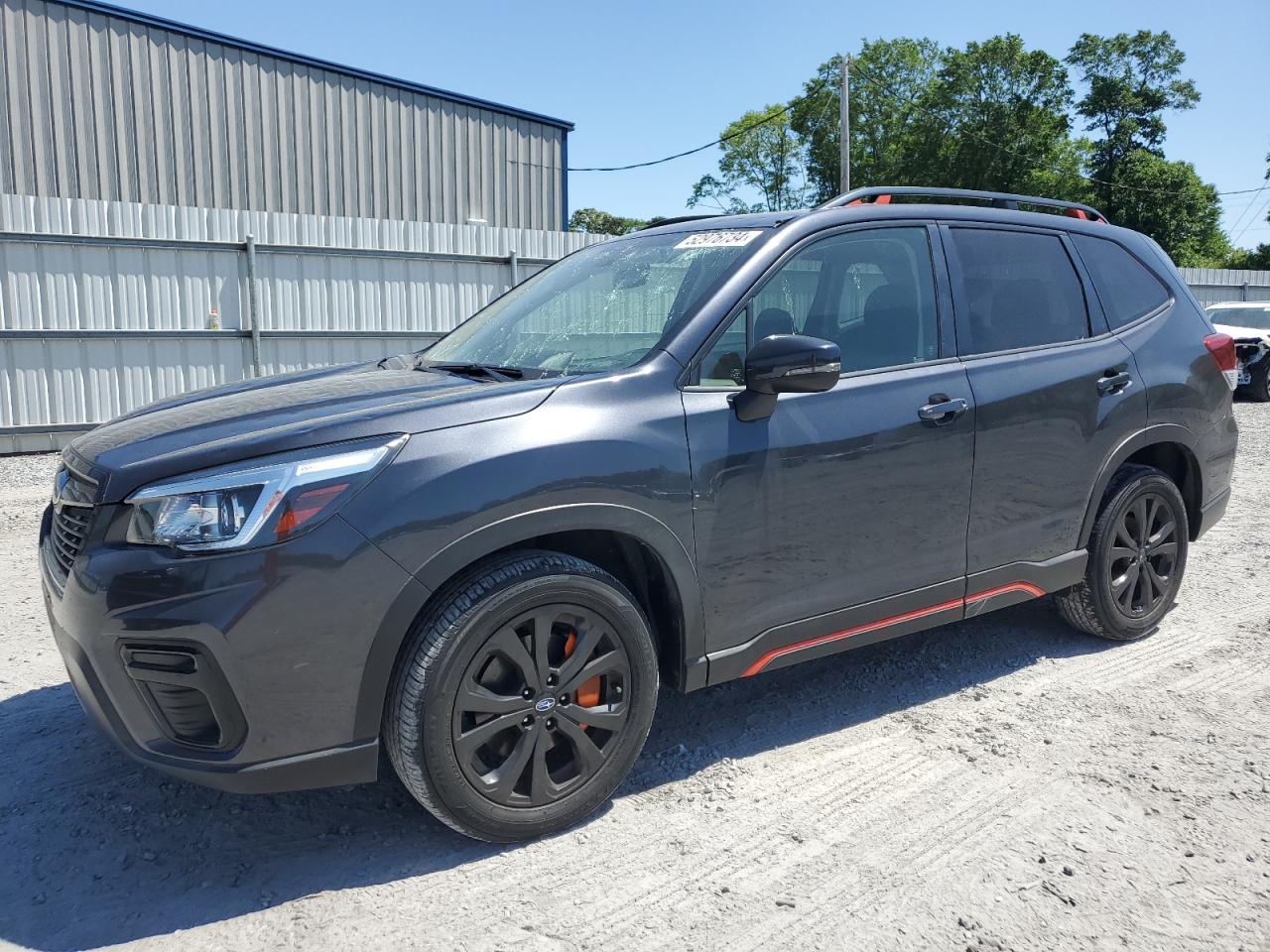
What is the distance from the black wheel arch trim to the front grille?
3.57 meters

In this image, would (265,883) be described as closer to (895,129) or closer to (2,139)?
(2,139)

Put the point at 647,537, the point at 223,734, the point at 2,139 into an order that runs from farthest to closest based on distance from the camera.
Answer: the point at 2,139 < the point at 647,537 < the point at 223,734

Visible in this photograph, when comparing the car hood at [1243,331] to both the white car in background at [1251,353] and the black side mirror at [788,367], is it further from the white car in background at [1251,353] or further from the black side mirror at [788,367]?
the black side mirror at [788,367]

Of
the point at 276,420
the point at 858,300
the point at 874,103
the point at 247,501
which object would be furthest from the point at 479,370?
the point at 874,103

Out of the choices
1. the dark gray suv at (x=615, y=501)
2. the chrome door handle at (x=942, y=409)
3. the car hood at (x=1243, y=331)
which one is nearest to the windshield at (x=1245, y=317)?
the car hood at (x=1243, y=331)

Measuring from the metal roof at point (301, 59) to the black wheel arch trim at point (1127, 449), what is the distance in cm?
1740

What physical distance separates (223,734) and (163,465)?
68 centimetres

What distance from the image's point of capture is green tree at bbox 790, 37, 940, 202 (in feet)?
197

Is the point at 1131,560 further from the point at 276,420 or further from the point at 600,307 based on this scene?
the point at 276,420

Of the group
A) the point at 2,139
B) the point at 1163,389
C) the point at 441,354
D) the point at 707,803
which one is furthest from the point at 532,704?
the point at 2,139

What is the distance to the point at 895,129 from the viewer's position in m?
60.0

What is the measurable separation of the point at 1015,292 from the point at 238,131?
17313 mm

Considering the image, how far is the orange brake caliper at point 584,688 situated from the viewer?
2.74 meters

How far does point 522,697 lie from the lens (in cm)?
264
